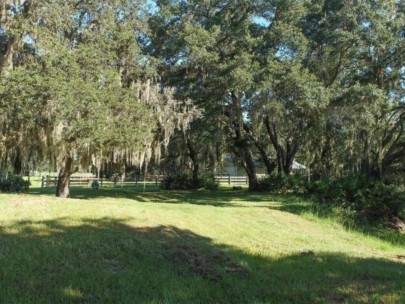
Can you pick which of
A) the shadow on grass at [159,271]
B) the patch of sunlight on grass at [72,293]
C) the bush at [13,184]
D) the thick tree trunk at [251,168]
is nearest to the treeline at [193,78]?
the thick tree trunk at [251,168]

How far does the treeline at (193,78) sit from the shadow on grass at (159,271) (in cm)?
680

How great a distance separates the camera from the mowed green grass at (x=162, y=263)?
5266mm

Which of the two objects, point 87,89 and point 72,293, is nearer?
point 72,293

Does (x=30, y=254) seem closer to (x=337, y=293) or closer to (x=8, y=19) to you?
(x=337, y=293)

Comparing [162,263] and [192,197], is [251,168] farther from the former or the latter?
[162,263]

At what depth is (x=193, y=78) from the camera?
64.8ft

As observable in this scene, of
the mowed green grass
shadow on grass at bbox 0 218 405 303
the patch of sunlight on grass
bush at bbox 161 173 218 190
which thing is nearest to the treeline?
the mowed green grass

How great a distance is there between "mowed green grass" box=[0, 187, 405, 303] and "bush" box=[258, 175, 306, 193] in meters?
14.3

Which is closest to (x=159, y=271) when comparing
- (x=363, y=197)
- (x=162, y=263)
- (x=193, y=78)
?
(x=162, y=263)

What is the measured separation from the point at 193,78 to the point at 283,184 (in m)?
9.05

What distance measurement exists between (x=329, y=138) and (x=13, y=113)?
15556 millimetres

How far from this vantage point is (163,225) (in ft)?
29.3

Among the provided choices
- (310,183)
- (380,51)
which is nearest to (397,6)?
(380,51)

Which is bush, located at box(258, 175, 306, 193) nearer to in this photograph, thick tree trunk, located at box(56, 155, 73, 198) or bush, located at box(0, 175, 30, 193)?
thick tree trunk, located at box(56, 155, 73, 198)
